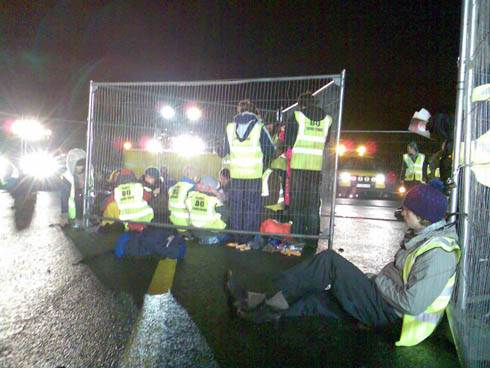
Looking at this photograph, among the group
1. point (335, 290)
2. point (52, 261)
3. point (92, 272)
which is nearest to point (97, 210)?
point (52, 261)

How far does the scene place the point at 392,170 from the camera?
12180mm

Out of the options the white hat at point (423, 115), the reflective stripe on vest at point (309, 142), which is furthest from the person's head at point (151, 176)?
the white hat at point (423, 115)

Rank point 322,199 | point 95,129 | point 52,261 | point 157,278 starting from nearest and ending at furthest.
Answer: point 157,278 → point 52,261 → point 322,199 → point 95,129

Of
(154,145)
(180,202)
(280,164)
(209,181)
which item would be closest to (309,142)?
(280,164)

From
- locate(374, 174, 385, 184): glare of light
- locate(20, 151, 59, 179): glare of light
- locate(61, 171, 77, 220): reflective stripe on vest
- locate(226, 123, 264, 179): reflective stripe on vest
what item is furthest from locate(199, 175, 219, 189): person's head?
locate(20, 151, 59, 179): glare of light

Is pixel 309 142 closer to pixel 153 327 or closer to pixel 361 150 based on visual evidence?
pixel 153 327

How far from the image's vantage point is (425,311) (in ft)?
7.98

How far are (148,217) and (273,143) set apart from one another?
2507mm

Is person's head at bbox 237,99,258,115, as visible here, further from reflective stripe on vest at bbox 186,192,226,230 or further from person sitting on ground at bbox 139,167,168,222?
person sitting on ground at bbox 139,167,168,222

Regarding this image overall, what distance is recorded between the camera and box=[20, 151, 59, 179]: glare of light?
45.3 ft

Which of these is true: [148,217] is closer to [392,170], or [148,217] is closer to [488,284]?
[488,284]

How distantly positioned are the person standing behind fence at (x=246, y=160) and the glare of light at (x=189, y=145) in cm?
133

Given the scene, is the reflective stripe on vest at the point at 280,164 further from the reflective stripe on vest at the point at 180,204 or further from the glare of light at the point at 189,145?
the glare of light at the point at 189,145

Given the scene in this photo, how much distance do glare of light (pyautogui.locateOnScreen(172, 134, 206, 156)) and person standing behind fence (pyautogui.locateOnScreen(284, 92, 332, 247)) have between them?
2.17 m
